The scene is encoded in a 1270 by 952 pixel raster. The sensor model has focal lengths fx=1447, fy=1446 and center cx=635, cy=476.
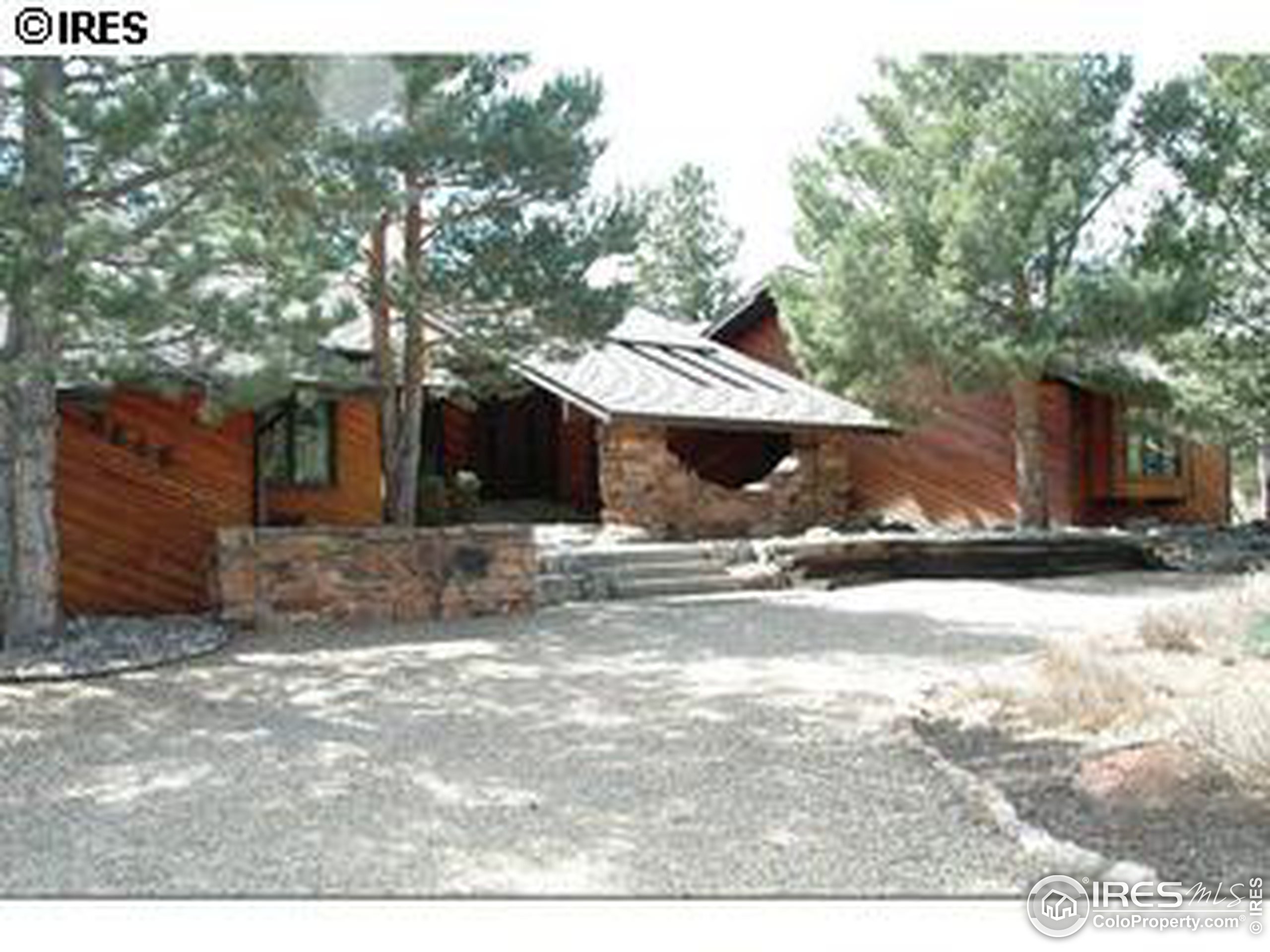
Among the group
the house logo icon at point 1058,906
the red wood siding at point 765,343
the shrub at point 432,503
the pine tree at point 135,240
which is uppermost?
the red wood siding at point 765,343

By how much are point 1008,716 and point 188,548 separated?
884 centimetres

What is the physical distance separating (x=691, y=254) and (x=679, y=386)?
111 feet

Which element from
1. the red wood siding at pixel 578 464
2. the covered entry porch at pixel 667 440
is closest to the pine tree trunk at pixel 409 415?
the covered entry porch at pixel 667 440

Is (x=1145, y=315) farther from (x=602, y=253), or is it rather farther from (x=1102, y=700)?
(x=1102, y=700)

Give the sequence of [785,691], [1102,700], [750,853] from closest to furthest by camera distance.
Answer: [750,853] → [1102,700] → [785,691]

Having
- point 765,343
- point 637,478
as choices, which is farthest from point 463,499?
point 765,343

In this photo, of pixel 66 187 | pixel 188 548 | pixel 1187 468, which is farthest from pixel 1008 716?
pixel 1187 468

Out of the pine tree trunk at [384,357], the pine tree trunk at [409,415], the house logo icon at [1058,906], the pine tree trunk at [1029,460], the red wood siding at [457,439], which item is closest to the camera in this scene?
the house logo icon at [1058,906]

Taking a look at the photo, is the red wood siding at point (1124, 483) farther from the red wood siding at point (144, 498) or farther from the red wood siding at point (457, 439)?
the red wood siding at point (144, 498)

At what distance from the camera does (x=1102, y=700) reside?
7.78 metres

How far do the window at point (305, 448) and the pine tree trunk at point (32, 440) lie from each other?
12.8ft

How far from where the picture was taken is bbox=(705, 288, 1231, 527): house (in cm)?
2372

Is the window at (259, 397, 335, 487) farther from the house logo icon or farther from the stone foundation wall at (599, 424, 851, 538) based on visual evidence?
the house logo icon

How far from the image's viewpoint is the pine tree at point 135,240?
9.05 metres
